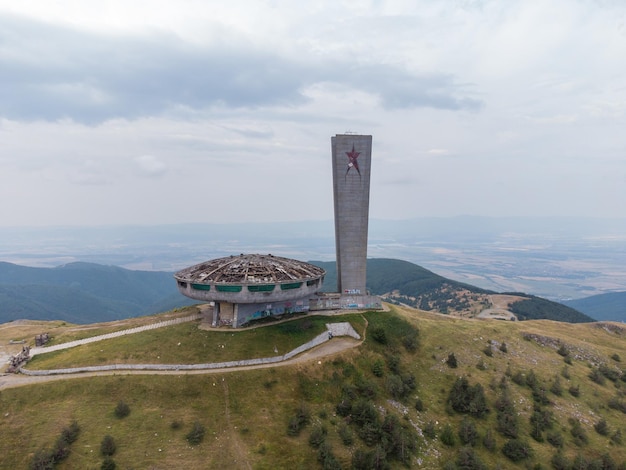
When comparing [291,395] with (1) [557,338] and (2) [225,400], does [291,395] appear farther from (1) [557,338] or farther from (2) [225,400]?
(1) [557,338]

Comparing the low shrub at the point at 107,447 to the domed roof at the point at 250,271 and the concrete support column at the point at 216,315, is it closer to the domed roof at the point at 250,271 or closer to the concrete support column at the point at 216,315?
the concrete support column at the point at 216,315

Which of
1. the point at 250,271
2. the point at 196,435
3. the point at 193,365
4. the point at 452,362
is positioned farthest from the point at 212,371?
the point at 452,362

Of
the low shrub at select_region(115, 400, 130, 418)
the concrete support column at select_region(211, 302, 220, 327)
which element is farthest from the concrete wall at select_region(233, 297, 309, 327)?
the low shrub at select_region(115, 400, 130, 418)

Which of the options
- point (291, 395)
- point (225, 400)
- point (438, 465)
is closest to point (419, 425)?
point (438, 465)

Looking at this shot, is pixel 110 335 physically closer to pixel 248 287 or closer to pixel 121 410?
pixel 121 410

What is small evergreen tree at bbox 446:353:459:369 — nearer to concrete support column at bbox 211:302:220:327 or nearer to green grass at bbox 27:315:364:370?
green grass at bbox 27:315:364:370
